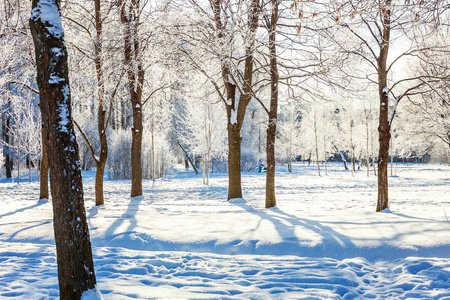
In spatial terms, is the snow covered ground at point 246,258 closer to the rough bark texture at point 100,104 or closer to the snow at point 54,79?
the snow at point 54,79

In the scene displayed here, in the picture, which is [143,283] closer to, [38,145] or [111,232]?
[111,232]

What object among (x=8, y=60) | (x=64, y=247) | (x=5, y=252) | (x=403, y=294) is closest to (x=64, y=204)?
(x=64, y=247)

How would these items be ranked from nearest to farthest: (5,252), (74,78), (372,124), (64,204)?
(64,204)
(5,252)
(74,78)
(372,124)

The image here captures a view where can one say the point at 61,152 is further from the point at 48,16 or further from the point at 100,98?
the point at 100,98

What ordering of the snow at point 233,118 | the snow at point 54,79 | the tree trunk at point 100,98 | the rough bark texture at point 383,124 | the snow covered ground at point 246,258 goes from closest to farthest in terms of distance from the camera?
the snow at point 54,79, the snow covered ground at point 246,258, the rough bark texture at point 383,124, the tree trunk at point 100,98, the snow at point 233,118

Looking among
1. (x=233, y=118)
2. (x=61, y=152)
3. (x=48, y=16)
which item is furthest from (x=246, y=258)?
(x=233, y=118)

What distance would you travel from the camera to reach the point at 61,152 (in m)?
2.50

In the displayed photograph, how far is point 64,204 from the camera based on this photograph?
2529 millimetres

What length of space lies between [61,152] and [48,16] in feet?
3.62

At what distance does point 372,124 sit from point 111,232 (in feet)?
93.8

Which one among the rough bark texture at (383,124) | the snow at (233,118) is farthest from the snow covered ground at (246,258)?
the snow at (233,118)

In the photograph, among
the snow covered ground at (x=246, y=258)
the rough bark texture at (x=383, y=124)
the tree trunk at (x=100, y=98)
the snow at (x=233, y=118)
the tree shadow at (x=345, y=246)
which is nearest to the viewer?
the snow covered ground at (x=246, y=258)

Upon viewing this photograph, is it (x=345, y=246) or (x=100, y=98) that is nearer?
(x=345, y=246)

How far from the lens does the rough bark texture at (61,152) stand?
8.16 feet
